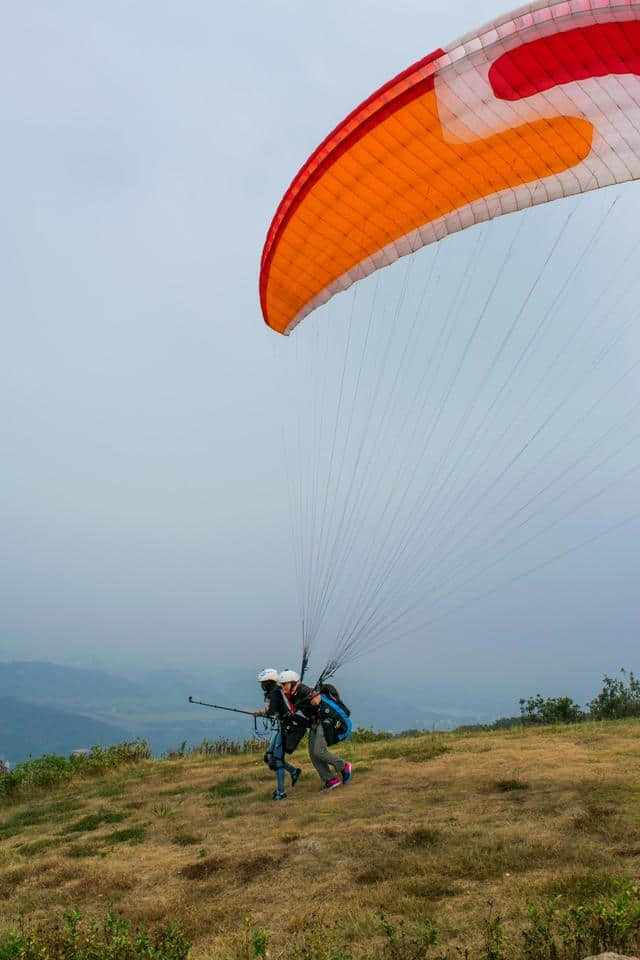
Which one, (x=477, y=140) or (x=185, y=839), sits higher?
(x=477, y=140)

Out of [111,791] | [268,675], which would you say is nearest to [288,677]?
[268,675]

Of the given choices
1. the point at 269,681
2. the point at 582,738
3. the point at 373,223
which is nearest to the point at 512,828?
the point at 269,681

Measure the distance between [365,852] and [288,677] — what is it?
154 inches

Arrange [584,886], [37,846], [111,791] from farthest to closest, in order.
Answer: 1. [111,791]
2. [37,846]
3. [584,886]

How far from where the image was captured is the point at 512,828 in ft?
25.2

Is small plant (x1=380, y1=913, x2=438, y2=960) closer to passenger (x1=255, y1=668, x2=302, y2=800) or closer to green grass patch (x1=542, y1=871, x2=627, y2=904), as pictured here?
green grass patch (x1=542, y1=871, x2=627, y2=904)

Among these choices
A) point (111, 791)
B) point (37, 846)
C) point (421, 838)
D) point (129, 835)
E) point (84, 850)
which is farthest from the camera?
point (111, 791)

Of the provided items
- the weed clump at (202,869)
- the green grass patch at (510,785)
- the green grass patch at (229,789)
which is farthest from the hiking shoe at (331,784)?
the weed clump at (202,869)

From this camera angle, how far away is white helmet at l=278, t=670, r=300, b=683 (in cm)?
1128

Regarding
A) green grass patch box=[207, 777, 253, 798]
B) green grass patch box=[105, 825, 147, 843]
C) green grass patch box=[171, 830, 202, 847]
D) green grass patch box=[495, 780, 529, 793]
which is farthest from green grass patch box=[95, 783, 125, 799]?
green grass patch box=[495, 780, 529, 793]

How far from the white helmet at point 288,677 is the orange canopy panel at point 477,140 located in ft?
21.9

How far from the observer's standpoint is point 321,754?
1109 centimetres

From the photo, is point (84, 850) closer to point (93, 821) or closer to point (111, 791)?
point (93, 821)

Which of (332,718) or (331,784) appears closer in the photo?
(331,784)
